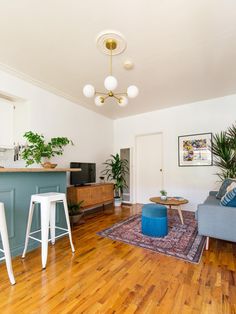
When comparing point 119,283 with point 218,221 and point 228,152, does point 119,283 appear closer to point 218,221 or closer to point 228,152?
point 218,221

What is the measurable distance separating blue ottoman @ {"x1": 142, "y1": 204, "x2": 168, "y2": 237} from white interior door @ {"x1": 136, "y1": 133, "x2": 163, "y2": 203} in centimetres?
204

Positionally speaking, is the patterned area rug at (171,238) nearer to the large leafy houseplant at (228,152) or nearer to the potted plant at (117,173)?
the large leafy houseplant at (228,152)

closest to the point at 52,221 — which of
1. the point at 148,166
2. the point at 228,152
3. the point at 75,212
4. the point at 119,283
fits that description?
the point at 75,212

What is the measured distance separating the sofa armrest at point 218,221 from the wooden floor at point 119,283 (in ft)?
0.93

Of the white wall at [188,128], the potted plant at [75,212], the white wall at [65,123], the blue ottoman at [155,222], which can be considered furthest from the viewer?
the white wall at [188,128]

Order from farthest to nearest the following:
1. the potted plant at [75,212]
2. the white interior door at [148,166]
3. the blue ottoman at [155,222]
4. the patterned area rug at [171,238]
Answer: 1. the white interior door at [148,166]
2. the potted plant at [75,212]
3. the blue ottoman at [155,222]
4. the patterned area rug at [171,238]

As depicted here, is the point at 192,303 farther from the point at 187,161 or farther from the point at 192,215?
the point at 187,161

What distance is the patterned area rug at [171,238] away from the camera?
222 centimetres

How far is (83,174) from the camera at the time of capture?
3941 mm

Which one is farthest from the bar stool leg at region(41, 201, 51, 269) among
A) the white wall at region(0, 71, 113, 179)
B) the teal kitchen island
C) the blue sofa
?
the blue sofa

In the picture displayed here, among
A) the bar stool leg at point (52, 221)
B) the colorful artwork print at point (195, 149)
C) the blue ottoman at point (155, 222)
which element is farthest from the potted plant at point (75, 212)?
the colorful artwork print at point (195, 149)

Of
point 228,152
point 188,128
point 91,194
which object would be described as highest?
point 188,128

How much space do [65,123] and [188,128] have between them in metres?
3.01

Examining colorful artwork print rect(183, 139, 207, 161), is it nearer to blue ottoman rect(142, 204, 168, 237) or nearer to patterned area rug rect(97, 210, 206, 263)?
patterned area rug rect(97, 210, 206, 263)
